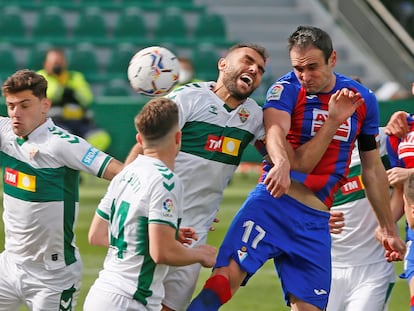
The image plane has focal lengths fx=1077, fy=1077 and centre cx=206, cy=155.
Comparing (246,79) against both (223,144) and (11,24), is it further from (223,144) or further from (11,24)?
(11,24)

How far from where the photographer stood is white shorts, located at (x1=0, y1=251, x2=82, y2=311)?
645cm

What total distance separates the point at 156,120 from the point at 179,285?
5.20 feet

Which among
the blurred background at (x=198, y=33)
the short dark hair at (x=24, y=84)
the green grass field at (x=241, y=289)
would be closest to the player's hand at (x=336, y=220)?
the short dark hair at (x=24, y=84)

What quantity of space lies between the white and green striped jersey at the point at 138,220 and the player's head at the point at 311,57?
141 centimetres

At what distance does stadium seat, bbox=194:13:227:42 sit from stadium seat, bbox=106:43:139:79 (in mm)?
2062

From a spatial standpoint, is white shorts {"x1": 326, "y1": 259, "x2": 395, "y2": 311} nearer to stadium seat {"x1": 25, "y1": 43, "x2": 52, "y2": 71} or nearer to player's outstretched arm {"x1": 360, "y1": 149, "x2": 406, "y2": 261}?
player's outstretched arm {"x1": 360, "y1": 149, "x2": 406, "y2": 261}

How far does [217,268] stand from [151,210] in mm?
1323

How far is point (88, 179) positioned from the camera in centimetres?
1989

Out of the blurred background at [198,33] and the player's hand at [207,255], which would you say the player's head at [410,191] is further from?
the blurred background at [198,33]

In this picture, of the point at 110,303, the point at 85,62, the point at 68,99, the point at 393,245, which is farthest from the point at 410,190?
the point at 85,62

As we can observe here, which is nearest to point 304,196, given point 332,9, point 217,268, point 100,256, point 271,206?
point 271,206

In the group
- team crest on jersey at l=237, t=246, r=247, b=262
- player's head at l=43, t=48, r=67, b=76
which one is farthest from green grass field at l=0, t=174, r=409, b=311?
team crest on jersey at l=237, t=246, r=247, b=262

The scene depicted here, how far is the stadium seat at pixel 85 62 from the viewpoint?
2322cm

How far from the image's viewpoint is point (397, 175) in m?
6.82
